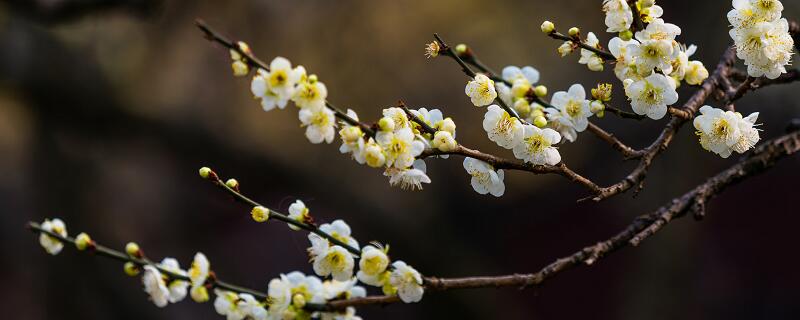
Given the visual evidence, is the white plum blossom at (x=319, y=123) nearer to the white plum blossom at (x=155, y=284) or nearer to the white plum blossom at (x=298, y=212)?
the white plum blossom at (x=298, y=212)

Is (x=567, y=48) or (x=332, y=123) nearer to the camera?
(x=332, y=123)

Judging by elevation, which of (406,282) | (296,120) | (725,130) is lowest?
(406,282)

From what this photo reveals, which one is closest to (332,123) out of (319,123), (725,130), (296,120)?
(319,123)

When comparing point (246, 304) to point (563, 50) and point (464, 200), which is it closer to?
point (563, 50)

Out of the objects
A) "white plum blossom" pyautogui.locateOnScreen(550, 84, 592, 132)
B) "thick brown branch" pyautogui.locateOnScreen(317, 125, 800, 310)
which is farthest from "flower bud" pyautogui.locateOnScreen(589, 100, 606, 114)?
"thick brown branch" pyautogui.locateOnScreen(317, 125, 800, 310)

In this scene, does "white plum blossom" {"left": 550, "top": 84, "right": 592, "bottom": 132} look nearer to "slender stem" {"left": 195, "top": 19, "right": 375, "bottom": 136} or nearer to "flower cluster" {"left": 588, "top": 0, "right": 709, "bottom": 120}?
"flower cluster" {"left": 588, "top": 0, "right": 709, "bottom": 120}

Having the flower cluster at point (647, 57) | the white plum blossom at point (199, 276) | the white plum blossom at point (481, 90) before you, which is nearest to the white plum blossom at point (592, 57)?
the flower cluster at point (647, 57)

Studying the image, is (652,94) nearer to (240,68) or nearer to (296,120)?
(240,68)
